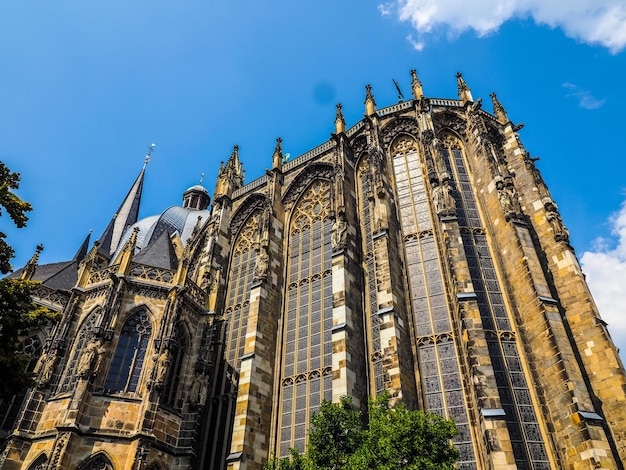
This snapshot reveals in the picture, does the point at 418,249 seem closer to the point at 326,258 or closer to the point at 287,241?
the point at 326,258

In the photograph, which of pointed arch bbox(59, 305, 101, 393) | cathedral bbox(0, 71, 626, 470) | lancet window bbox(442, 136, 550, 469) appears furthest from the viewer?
pointed arch bbox(59, 305, 101, 393)

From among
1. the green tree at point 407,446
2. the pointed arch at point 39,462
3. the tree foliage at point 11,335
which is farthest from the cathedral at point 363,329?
the tree foliage at point 11,335

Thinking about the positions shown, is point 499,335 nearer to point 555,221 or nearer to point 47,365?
point 555,221

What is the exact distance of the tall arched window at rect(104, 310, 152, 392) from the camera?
1444 cm

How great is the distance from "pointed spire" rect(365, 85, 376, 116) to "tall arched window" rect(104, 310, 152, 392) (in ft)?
40.6

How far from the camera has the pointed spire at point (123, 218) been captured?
110ft

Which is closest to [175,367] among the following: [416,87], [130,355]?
[130,355]

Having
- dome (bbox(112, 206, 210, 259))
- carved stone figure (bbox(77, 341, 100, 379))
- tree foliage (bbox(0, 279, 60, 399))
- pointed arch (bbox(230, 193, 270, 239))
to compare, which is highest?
dome (bbox(112, 206, 210, 259))

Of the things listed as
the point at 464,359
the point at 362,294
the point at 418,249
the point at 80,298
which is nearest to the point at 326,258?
the point at 362,294

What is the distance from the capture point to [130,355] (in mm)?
15000

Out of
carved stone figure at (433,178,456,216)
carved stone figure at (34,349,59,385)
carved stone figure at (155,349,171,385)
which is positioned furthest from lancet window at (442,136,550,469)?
carved stone figure at (34,349,59,385)

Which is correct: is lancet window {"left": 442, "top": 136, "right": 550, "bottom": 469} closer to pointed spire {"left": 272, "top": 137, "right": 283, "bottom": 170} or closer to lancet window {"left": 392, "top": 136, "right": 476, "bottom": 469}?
lancet window {"left": 392, "top": 136, "right": 476, "bottom": 469}

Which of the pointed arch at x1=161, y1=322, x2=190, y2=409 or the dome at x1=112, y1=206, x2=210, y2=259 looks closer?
the pointed arch at x1=161, y1=322, x2=190, y2=409

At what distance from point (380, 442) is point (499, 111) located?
16.3 metres
